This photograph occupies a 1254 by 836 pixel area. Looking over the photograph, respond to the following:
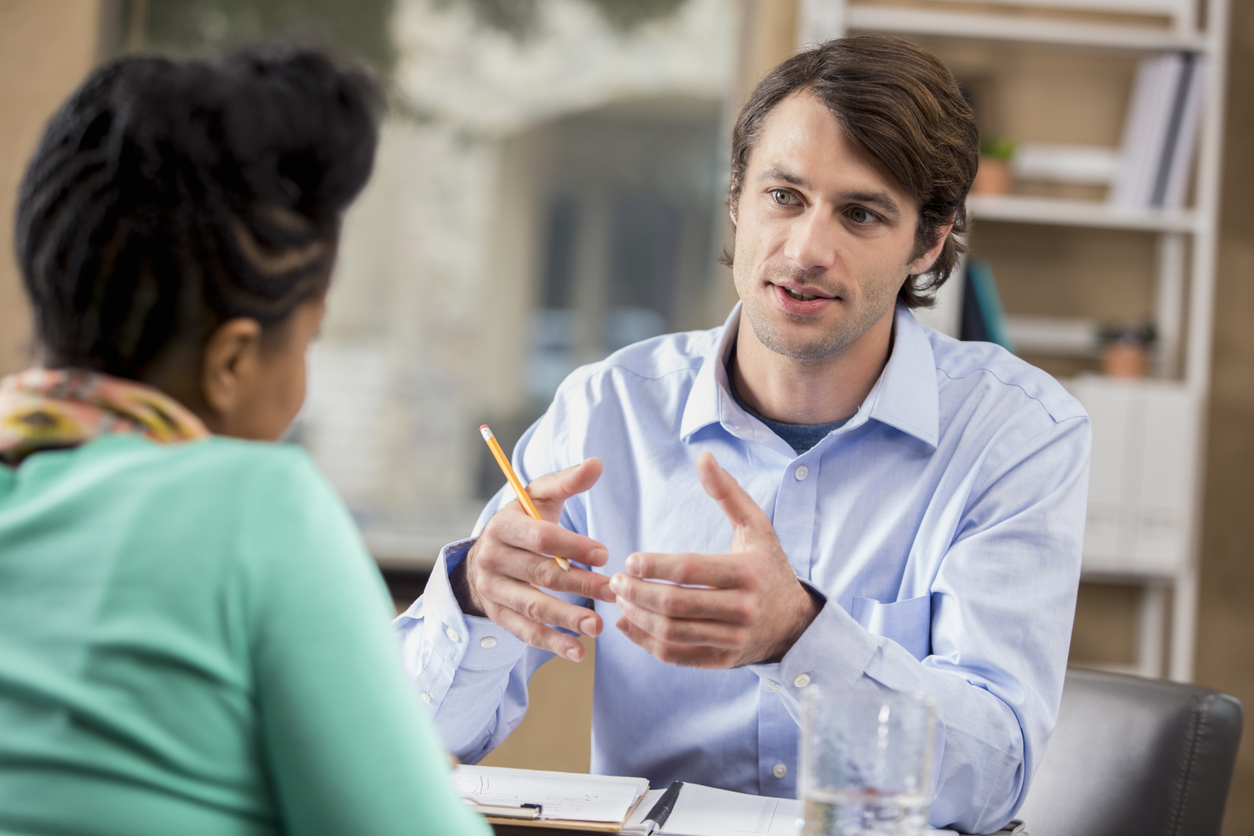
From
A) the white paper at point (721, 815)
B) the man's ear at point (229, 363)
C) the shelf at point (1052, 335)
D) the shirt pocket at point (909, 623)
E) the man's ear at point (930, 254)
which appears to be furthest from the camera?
the shelf at point (1052, 335)

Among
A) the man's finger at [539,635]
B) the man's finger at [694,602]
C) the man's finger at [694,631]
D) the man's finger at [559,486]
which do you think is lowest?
the man's finger at [539,635]

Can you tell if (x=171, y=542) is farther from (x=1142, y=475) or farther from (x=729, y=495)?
(x=1142, y=475)

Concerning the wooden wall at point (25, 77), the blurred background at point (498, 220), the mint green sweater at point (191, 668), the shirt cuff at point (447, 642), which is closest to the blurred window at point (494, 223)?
the blurred background at point (498, 220)

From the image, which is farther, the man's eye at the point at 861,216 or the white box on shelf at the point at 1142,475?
the white box on shelf at the point at 1142,475

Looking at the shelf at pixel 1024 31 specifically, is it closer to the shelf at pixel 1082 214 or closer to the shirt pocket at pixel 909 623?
the shelf at pixel 1082 214

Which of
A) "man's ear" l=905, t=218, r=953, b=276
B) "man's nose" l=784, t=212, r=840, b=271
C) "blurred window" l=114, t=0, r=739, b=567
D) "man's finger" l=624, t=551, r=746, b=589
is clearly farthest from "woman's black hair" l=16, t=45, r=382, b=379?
"blurred window" l=114, t=0, r=739, b=567

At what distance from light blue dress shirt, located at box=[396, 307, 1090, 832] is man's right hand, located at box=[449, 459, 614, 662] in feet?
0.31

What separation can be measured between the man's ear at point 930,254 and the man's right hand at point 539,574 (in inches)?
27.8

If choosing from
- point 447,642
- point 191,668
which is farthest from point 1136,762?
point 191,668

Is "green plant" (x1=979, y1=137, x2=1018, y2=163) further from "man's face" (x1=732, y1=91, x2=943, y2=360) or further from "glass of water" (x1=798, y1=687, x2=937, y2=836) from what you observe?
"glass of water" (x1=798, y1=687, x2=937, y2=836)

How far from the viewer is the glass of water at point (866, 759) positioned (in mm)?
712

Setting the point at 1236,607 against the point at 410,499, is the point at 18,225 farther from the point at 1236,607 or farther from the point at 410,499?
the point at 1236,607

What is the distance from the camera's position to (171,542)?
575 mm

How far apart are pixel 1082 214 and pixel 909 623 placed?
1664 mm
